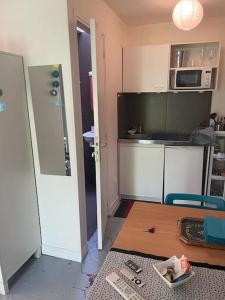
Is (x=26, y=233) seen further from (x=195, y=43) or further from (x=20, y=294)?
(x=195, y=43)

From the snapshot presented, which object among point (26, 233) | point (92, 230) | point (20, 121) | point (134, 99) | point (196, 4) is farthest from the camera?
point (134, 99)

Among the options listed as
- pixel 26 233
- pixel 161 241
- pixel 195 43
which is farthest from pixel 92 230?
pixel 195 43

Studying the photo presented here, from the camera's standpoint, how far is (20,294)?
5.83ft

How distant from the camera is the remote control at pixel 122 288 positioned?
836mm

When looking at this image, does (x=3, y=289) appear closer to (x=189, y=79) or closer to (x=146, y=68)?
(x=146, y=68)

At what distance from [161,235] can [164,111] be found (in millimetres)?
2400

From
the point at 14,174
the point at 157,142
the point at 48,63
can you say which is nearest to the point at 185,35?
the point at 157,142

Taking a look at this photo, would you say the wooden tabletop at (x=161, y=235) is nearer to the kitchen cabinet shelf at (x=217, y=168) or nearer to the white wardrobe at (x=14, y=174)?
the white wardrobe at (x=14, y=174)

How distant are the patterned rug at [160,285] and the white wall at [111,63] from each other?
5.48ft

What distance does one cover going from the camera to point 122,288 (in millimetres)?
871

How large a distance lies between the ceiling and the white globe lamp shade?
691 millimetres

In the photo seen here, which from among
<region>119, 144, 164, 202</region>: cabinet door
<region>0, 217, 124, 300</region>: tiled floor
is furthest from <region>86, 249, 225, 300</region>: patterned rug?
<region>119, 144, 164, 202</region>: cabinet door

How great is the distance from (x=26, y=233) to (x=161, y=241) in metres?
1.30

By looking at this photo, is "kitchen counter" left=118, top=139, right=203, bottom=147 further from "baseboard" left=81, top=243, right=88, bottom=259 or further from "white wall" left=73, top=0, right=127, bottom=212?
"baseboard" left=81, top=243, right=88, bottom=259
